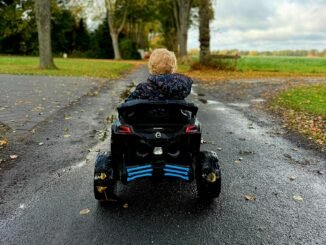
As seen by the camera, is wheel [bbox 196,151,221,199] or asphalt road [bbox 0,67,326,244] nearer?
asphalt road [bbox 0,67,326,244]

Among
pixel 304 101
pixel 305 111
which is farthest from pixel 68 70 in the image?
pixel 305 111

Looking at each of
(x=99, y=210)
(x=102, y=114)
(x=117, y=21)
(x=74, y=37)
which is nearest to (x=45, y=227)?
(x=99, y=210)

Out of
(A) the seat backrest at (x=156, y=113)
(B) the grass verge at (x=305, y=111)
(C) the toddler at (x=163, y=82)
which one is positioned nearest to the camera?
(A) the seat backrest at (x=156, y=113)

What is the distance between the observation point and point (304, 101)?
12.1 meters

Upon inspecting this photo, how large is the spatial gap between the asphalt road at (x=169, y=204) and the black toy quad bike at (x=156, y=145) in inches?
11.8

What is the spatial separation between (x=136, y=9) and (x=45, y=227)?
56.4 meters

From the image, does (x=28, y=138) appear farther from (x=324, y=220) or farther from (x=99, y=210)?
(x=324, y=220)

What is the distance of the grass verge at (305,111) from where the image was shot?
805 centimetres

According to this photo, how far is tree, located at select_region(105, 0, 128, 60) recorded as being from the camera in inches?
2080

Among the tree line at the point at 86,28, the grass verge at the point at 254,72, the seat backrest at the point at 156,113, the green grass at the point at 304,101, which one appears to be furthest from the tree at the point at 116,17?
the seat backrest at the point at 156,113

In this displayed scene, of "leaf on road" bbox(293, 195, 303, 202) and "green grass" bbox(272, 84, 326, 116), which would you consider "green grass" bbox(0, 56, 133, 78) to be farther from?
"leaf on road" bbox(293, 195, 303, 202)

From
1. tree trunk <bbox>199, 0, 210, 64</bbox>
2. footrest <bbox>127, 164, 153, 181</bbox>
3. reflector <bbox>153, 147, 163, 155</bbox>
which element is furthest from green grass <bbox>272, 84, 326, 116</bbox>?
tree trunk <bbox>199, 0, 210, 64</bbox>

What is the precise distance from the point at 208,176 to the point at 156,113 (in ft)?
2.81

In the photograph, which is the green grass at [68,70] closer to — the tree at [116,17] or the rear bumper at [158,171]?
the rear bumper at [158,171]
